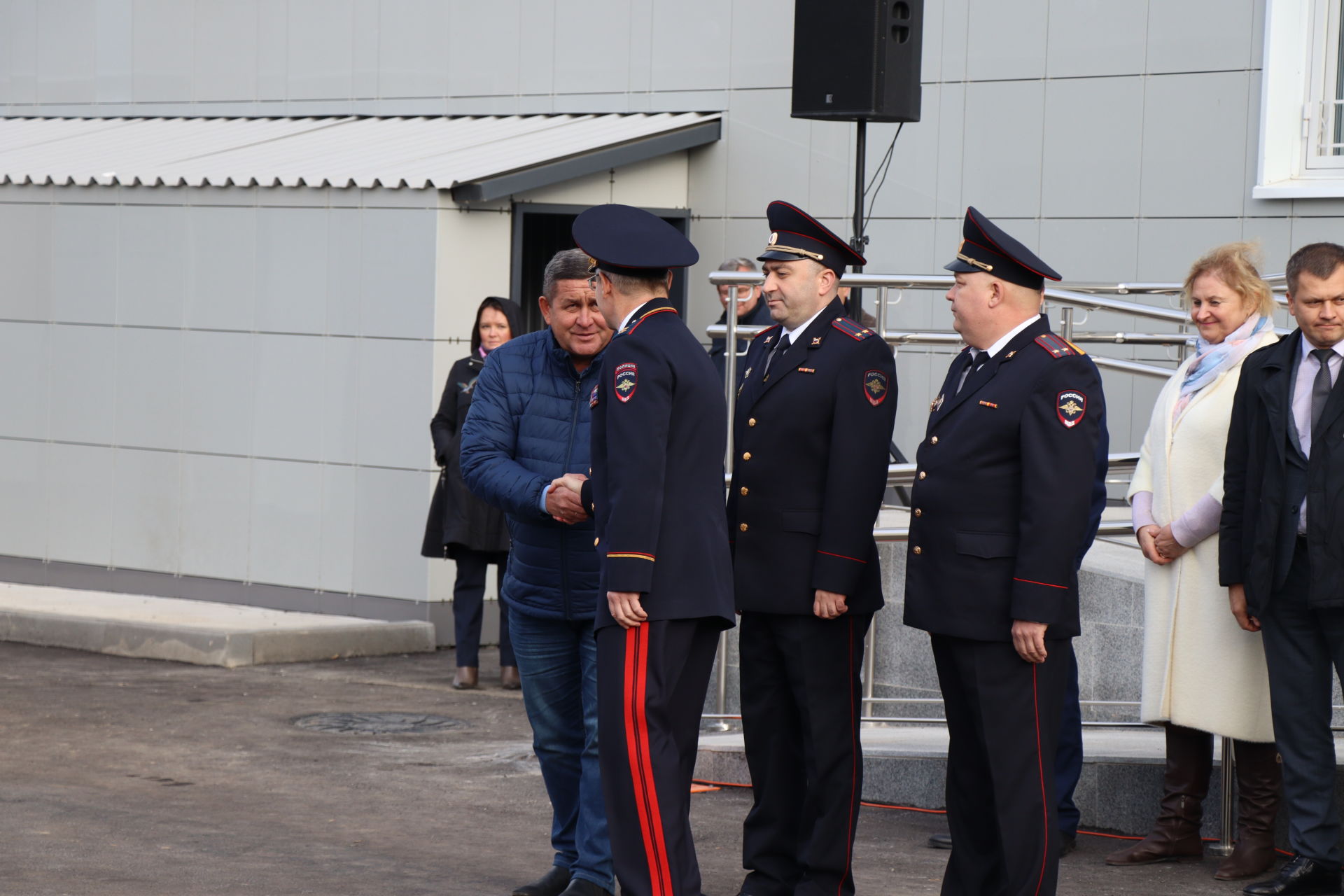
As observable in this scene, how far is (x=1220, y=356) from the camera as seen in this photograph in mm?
6191

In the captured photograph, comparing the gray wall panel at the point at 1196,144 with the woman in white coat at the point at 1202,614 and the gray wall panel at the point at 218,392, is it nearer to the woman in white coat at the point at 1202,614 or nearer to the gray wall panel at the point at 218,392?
the woman in white coat at the point at 1202,614

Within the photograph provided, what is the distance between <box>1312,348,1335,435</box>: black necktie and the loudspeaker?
346cm

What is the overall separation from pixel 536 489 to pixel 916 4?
444cm

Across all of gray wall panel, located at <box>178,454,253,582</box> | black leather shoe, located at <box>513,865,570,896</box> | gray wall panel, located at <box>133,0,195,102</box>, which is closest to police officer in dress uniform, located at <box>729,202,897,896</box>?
black leather shoe, located at <box>513,865,570,896</box>

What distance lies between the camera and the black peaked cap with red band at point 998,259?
17.1ft

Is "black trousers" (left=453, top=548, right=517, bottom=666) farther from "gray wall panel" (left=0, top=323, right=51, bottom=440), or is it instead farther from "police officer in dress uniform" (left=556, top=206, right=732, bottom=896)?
"police officer in dress uniform" (left=556, top=206, right=732, bottom=896)

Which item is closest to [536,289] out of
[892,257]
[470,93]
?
[470,93]

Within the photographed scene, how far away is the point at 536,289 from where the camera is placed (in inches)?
508

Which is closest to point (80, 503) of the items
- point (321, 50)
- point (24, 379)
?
point (24, 379)

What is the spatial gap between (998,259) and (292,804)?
3.34 m

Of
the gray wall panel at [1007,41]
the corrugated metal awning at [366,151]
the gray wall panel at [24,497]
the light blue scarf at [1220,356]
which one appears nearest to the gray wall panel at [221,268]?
the corrugated metal awning at [366,151]

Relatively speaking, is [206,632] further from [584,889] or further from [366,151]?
[584,889]

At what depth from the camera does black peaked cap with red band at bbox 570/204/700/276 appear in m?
5.07

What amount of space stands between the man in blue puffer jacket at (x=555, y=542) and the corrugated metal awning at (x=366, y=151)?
211 inches
